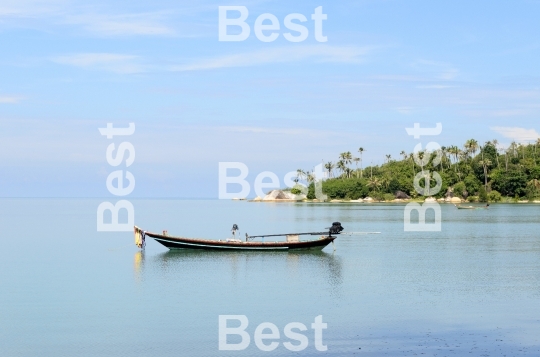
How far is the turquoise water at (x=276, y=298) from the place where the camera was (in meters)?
21.0

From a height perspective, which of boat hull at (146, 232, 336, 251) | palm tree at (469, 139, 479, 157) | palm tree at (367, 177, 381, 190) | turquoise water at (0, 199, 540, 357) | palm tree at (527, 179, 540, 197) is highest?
palm tree at (469, 139, 479, 157)

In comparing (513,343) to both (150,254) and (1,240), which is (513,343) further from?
(1,240)

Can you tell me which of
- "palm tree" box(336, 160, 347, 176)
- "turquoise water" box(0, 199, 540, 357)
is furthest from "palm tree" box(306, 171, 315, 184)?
"turquoise water" box(0, 199, 540, 357)

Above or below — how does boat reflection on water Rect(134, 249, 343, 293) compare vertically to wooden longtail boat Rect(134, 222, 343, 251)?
below

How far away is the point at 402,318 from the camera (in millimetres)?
24172

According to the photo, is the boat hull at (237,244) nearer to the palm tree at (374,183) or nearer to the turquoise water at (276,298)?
the turquoise water at (276,298)

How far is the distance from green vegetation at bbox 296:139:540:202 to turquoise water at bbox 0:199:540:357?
9493cm

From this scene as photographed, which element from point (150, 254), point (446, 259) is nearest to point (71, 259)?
point (150, 254)

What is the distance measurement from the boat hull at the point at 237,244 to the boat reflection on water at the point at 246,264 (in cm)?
34

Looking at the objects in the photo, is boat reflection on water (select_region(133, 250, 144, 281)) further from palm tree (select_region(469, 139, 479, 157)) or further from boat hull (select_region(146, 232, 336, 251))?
palm tree (select_region(469, 139, 479, 157))

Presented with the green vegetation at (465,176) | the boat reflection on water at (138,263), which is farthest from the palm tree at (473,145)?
the boat reflection on water at (138,263)

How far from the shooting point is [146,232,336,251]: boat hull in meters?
44.8

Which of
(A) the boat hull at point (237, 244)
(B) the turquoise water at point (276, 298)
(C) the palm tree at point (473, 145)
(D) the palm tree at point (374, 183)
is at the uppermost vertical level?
(C) the palm tree at point (473, 145)

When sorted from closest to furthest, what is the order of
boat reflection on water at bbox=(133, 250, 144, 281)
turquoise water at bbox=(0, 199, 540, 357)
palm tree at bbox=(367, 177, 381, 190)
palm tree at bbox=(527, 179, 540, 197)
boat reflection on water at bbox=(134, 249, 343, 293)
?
turquoise water at bbox=(0, 199, 540, 357)
boat reflection on water at bbox=(134, 249, 343, 293)
boat reflection on water at bbox=(133, 250, 144, 281)
palm tree at bbox=(527, 179, 540, 197)
palm tree at bbox=(367, 177, 381, 190)
